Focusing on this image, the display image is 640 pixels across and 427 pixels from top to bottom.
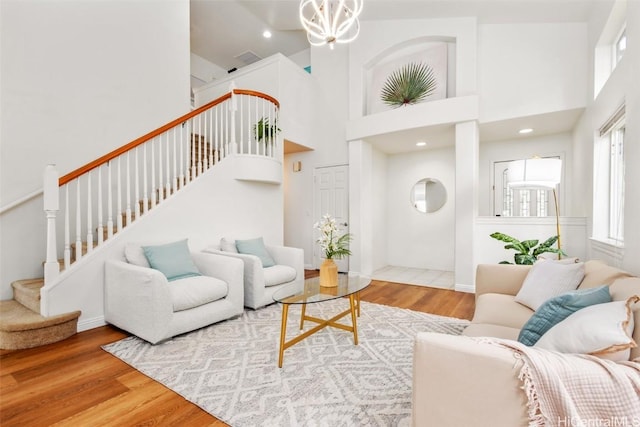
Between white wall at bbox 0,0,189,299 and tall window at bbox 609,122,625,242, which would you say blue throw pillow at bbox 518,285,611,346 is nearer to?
tall window at bbox 609,122,625,242

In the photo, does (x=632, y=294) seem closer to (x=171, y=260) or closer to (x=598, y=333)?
(x=598, y=333)

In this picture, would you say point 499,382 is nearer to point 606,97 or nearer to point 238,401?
point 238,401

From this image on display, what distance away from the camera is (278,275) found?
3.56 metres

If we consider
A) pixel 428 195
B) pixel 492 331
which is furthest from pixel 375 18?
pixel 492 331

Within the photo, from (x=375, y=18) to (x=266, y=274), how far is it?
4.57 meters

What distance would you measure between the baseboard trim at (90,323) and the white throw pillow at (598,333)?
3487 millimetres

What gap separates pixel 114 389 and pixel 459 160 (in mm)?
4561

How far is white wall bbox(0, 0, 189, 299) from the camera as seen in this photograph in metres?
3.11

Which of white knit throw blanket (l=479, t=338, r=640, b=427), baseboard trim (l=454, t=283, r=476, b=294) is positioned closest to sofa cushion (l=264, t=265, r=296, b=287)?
baseboard trim (l=454, t=283, r=476, b=294)

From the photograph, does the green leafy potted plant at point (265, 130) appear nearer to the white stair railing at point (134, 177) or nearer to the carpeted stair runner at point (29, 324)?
the white stair railing at point (134, 177)

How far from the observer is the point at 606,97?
3.03 meters

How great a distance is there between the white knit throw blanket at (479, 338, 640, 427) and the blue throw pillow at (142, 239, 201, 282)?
285 cm

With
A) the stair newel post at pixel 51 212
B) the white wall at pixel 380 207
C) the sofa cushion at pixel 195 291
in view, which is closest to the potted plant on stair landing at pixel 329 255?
the sofa cushion at pixel 195 291

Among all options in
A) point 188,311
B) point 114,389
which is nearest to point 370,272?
point 188,311
